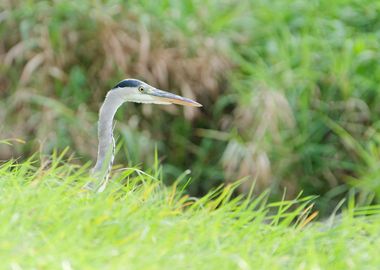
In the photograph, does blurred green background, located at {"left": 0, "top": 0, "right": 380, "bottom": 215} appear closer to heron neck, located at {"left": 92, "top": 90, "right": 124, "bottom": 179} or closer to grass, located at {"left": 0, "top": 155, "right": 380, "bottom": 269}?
heron neck, located at {"left": 92, "top": 90, "right": 124, "bottom": 179}

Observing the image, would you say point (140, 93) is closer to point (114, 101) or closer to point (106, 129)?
point (114, 101)

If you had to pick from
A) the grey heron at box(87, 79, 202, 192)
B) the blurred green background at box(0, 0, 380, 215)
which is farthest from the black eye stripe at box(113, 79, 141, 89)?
the blurred green background at box(0, 0, 380, 215)

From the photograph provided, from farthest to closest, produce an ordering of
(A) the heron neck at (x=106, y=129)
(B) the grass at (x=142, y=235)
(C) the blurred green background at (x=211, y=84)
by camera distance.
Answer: (C) the blurred green background at (x=211, y=84) < (A) the heron neck at (x=106, y=129) < (B) the grass at (x=142, y=235)

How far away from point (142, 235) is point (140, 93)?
4.84ft

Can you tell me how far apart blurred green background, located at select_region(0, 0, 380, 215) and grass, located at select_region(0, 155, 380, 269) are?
3330 millimetres

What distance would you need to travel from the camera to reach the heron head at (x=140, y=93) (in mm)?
5066

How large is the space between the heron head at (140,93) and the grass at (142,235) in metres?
0.76

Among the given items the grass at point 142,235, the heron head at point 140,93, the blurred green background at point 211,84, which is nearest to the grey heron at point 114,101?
the heron head at point 140,93

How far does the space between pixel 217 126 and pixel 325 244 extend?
160 inches

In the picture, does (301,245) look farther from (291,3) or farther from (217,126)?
(291,3)

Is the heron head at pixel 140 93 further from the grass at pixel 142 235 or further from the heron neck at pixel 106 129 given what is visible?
the grass at pixel 142 235

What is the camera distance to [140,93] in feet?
16.9

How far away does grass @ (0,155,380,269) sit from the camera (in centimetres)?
356

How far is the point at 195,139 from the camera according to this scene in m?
8.21
